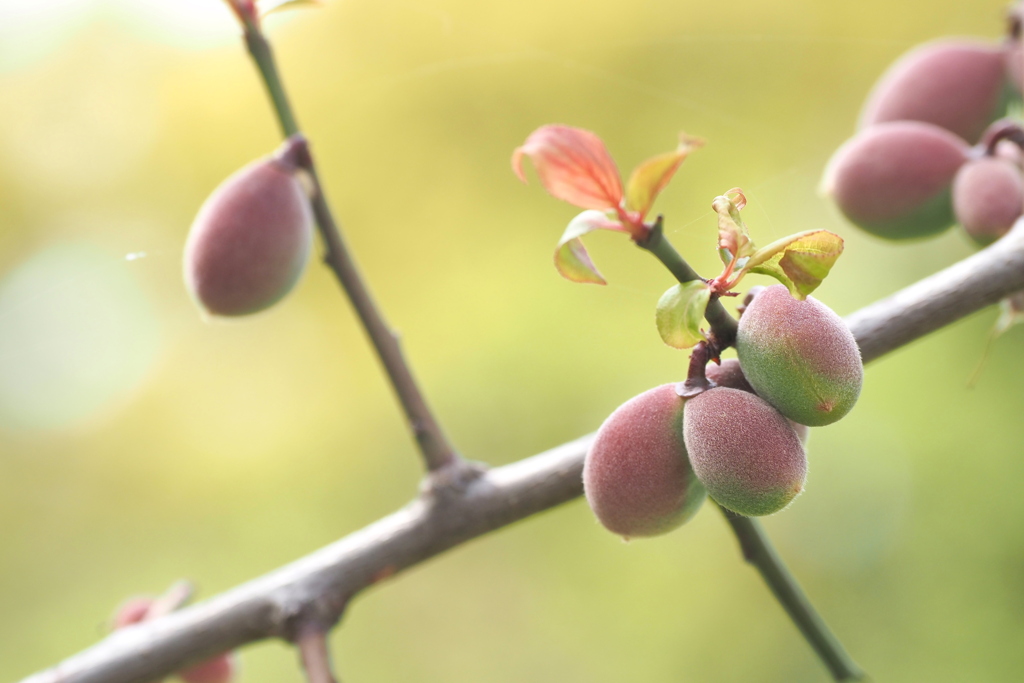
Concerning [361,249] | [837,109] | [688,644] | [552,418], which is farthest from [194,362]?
[837,109]

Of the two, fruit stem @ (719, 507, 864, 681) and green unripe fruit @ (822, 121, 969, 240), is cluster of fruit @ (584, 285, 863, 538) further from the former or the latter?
green unripe fruit @ (822, 121, 969, 240)

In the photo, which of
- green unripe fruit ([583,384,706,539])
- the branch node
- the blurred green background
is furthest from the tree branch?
the blurred green background

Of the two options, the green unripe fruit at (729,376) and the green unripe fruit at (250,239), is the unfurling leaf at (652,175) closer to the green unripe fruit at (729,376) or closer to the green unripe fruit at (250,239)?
the green unripe fruit at (729,376)

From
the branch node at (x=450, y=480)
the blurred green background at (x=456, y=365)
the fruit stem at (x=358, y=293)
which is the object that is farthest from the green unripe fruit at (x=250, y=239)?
the blurred green background at (x=456, y=365)

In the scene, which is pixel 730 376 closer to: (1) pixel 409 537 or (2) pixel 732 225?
(2) pixel 732 225

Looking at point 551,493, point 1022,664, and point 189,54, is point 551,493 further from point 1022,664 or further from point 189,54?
point 189,54
